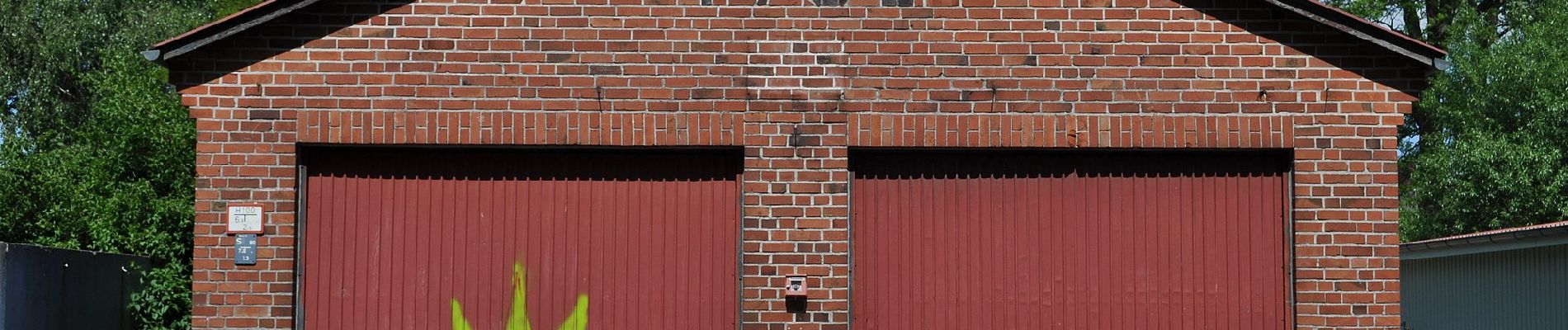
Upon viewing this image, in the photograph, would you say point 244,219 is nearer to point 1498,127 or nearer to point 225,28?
point 225,28

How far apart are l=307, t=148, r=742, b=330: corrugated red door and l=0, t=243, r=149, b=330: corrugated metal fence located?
178 cm

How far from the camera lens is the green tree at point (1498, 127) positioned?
996 inches

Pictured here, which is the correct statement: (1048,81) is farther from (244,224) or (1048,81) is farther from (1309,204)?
(244,224)

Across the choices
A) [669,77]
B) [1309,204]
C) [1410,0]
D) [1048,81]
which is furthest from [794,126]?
[1410,0]

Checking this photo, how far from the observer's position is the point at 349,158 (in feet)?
31.5

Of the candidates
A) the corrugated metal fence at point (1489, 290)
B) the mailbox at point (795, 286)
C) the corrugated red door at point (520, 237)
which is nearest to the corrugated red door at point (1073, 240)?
the mailbox at point (795, 286)

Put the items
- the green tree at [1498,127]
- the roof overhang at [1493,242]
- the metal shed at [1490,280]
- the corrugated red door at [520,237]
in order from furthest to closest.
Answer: the green tree at [1498,127] → the metal shed at [1490,280] → the roof overhang at [1493,242] → the corrugated red door at [520,237]

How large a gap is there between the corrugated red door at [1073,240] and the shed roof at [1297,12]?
91cm

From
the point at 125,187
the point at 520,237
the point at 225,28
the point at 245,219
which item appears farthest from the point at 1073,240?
the point at 125,187

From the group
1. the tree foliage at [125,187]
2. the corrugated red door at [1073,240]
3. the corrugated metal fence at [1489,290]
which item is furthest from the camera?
the corrugated metal fence at [1489,290]

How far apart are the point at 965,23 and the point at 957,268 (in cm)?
147

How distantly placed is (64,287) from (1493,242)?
14582 mm

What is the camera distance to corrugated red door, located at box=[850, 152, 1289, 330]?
31.8 ft

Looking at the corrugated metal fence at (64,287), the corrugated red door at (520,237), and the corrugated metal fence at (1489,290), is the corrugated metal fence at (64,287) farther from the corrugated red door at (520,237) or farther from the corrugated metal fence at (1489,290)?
the corrugated metal fence at (1489,290)
